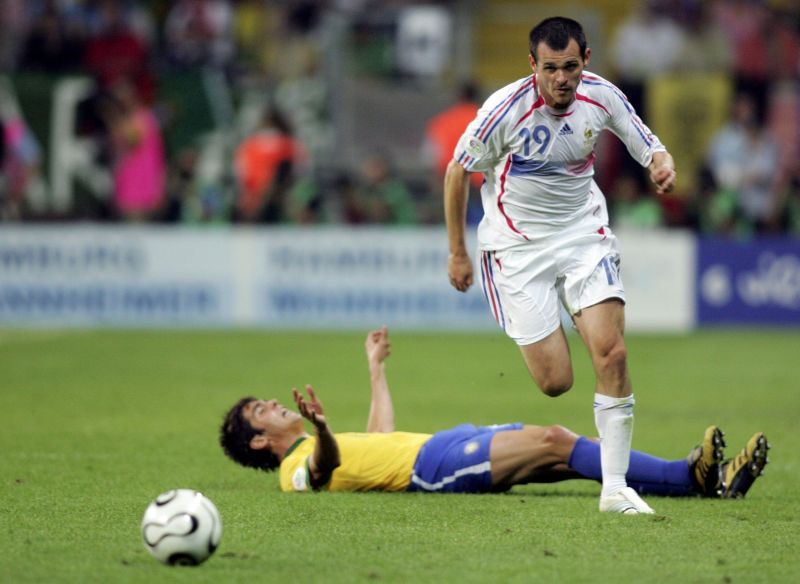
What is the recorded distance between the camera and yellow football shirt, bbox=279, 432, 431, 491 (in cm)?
792

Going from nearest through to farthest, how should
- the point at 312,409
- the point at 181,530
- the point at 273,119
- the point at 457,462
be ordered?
the point at 181,530 < the point at 312,409 < the point at 457,462 < the point at 273,119

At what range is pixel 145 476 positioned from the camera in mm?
8625

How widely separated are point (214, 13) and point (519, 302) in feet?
51.5

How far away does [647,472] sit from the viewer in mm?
7797

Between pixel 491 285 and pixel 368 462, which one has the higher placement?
pixel 491 285

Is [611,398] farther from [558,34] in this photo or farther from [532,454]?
[558,34]

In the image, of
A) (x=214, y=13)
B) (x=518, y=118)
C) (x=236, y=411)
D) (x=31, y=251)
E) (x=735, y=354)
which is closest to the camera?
(x=518, y=118)

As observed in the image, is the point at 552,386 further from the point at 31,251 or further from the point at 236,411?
the point at 31,251

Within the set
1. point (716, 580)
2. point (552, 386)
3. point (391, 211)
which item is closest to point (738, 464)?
point (552, 386)

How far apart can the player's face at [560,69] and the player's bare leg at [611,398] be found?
1.07 meters

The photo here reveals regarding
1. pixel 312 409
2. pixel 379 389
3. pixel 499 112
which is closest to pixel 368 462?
pixel 379 389

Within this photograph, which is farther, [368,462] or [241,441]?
[241,441]

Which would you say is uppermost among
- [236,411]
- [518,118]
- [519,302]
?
[518,118]

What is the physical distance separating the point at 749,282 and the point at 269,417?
12.6m
